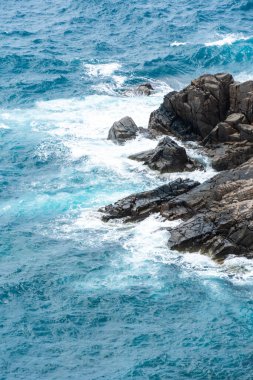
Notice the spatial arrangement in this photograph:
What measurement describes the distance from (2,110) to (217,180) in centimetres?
3373

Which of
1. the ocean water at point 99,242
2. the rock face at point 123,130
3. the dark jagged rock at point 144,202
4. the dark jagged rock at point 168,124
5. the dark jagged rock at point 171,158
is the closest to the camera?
the ocean water at point 99,242

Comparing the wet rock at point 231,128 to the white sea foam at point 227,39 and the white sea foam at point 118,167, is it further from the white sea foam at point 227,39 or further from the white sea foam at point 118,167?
the white sea foam at point 227,39

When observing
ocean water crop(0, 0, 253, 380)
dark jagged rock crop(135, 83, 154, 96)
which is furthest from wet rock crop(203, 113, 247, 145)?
dark jagged rock crop(135, 83, 154, 96)

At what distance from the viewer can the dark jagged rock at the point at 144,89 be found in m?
73.8

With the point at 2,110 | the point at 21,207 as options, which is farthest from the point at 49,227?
the point at 2,110

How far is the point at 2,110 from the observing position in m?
73.4

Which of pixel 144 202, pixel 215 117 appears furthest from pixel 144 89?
pixel 144 202

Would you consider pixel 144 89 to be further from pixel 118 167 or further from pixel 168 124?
pixel 118 167

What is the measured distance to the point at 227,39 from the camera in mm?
87812

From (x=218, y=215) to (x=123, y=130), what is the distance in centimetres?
2029

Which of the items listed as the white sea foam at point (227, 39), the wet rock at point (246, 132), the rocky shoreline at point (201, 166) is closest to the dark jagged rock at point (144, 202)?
the rocky shoreline at point (201, 166)

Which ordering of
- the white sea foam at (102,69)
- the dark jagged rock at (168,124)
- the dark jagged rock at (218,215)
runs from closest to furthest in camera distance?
the dark jagged rock at (218,215), the dark jagged rock at (168,124), the white sea foam at (102,69)

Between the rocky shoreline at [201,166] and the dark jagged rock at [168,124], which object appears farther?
the dark jagged rock at [168,124]

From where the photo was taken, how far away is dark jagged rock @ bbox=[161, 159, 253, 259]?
4269 centimetres
